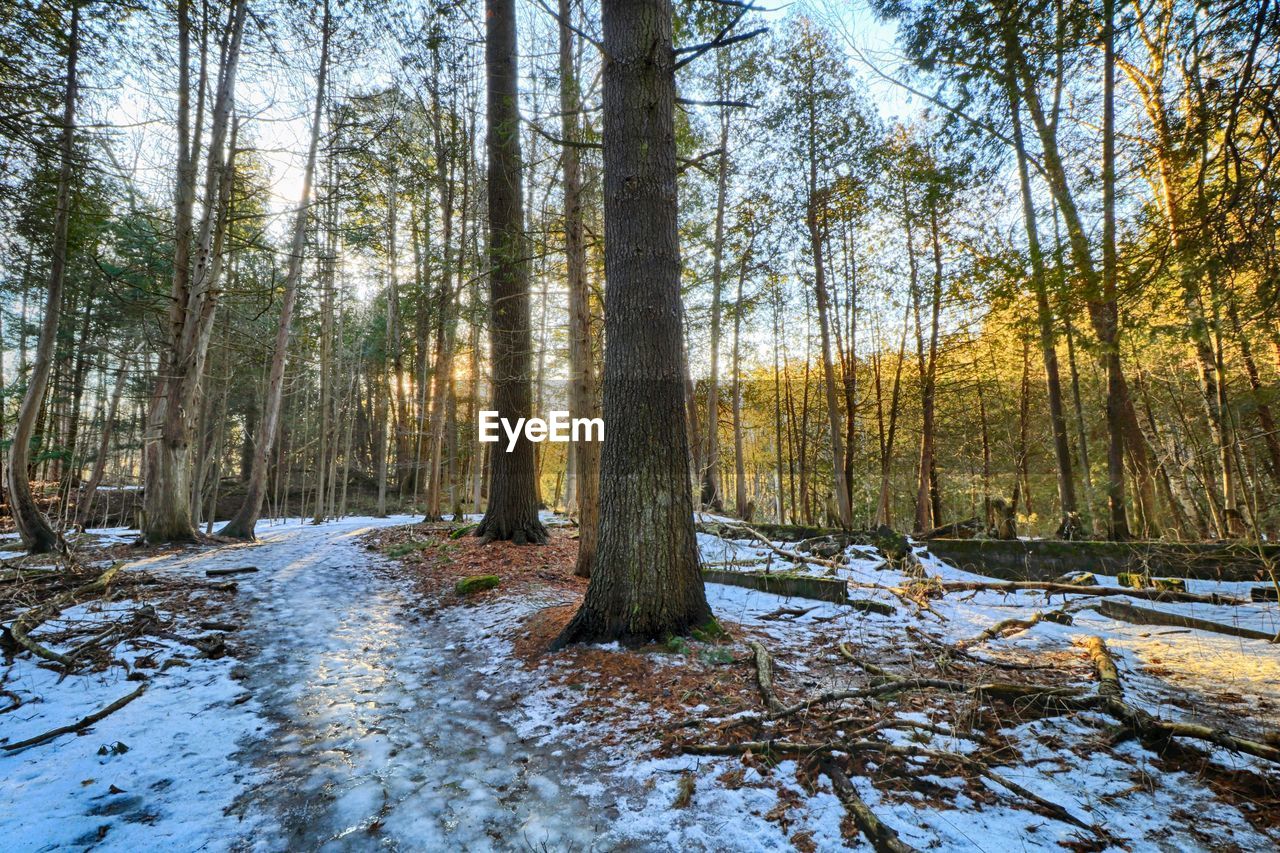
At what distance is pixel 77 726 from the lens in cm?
269

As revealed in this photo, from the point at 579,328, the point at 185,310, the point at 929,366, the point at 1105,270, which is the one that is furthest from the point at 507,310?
the point at 929,366

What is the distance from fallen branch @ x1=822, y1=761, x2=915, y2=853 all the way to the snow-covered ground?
2.1 inches

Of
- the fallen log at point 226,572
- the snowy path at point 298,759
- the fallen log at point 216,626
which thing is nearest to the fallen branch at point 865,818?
the snowy path at point 298,759

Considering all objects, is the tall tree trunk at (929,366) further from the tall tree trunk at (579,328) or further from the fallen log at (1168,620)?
the tall tree trunk at (579,328)

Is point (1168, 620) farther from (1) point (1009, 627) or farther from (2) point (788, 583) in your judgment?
(2) point (788, 583)

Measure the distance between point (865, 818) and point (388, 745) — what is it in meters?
2.39

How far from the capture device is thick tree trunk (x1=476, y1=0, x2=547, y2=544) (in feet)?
27.2

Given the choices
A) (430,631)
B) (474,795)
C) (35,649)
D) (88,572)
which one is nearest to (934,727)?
(474,795)

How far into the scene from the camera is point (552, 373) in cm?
2025

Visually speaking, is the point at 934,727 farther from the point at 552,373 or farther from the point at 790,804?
the point at 552,373

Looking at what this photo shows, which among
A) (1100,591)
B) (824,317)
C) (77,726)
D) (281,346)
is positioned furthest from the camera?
(824,317)

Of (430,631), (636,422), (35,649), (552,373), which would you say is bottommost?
(430,631)

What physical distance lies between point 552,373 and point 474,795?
18.5 metres

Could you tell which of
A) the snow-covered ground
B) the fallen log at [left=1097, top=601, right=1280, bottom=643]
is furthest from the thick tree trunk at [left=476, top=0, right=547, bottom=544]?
the fallen log at [left=1097, top=601, right=1280, bottom=643]
